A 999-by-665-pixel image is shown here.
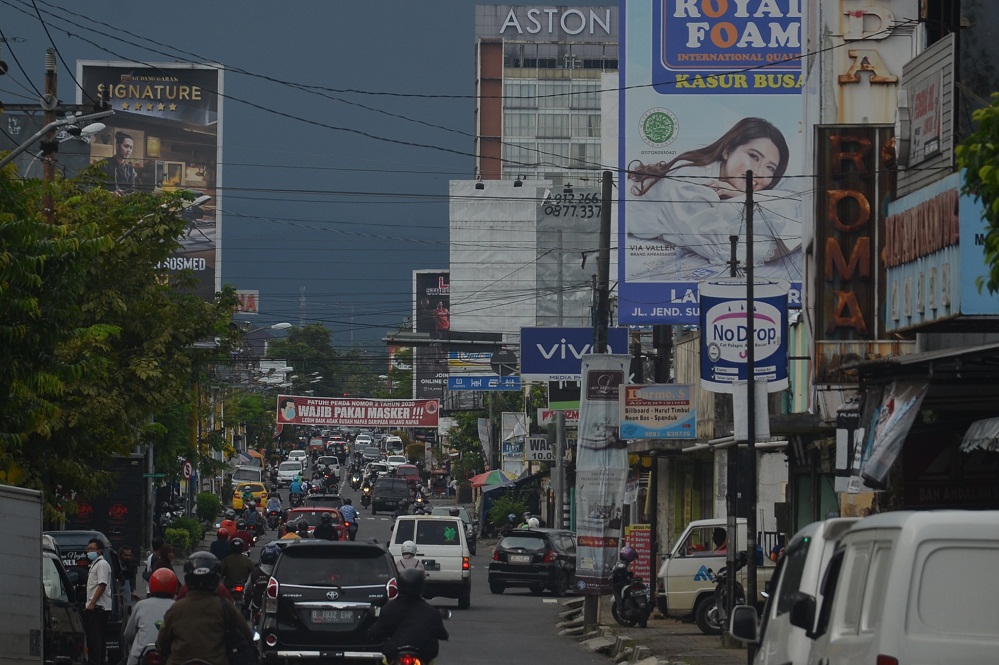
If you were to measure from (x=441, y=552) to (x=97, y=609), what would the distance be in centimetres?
1320

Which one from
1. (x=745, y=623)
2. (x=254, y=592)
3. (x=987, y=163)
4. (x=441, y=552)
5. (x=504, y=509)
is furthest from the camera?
(x=504, y=509)

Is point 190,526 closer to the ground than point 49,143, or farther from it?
closer to the ground

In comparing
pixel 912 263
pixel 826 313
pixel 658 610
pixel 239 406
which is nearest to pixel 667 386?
pixel 658 610

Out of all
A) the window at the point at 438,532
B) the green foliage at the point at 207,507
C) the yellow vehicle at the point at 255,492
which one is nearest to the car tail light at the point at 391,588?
the window at the point at 438,532

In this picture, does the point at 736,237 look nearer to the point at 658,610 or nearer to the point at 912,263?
the point at 658,610

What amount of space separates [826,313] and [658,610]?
32.8ft

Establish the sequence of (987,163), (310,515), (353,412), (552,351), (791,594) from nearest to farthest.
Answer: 1. (791,594)
2. (987,163)
3. (552,351)
4. (310,515)
5. (353,412)

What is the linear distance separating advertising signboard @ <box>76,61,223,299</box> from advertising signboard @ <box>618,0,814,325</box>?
4871cm

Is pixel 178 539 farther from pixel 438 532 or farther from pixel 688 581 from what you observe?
pixel 688 581

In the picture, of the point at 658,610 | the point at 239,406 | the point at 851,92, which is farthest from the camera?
the point at 239,406

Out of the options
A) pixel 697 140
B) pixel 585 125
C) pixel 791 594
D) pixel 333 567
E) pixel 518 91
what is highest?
pixel 518 91

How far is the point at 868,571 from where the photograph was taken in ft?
28.1

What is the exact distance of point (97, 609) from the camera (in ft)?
66.0

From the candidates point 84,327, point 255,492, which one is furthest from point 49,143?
point 255,492
